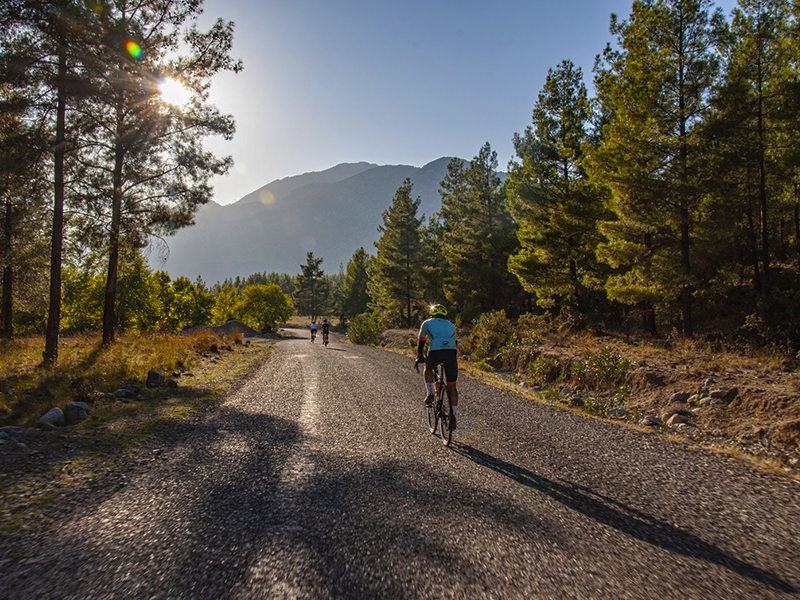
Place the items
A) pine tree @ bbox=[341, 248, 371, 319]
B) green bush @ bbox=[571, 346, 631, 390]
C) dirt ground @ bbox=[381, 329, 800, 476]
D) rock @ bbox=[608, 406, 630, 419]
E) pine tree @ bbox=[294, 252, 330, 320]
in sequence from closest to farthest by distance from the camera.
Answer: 1. dirt ground @ bbox=[381, 329, 800, 476]
2. rock @ bbox=[608, 406, 630, 419]
3. green bush @ bbox=[571, 346, 631, 390]
4. pine tree @ bbox=[341, 248, 371, 319]
5. pine tree @ bbox=[294, 252, 330, 320]

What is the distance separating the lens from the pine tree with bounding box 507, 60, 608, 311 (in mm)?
20500

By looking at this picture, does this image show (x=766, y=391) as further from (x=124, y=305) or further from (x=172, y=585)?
(x=124, y=305)

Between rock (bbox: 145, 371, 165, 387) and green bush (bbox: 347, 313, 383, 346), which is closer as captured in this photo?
rock (bbox: 145, 371, 165, 387)

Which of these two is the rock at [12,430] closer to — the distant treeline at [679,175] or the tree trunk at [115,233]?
the tree trunk at [115,233]

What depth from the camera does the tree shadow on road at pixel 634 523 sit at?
309cm

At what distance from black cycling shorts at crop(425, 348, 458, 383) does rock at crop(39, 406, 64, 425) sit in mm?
6110

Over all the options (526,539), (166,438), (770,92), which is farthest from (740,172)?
(166,438)

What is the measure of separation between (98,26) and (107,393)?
1049cm

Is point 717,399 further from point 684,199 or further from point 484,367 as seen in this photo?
point 684,199

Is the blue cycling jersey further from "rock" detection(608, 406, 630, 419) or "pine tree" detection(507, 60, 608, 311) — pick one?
"pine tree" detection(507, 60, 608, 311)

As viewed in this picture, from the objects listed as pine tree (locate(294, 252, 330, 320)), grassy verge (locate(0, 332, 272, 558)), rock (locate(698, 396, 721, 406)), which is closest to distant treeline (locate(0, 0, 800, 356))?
grassy verge (locate(0, 332, 272, 558))

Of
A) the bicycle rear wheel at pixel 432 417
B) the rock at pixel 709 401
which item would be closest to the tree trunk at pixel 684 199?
the rock at pixel 709 401

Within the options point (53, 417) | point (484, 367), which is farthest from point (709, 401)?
point (53, 417)

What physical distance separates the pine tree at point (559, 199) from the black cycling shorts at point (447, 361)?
16223 mm
